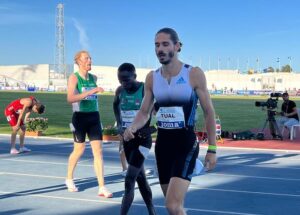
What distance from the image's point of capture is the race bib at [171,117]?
4465 millimetres

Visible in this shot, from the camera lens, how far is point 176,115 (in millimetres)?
4465

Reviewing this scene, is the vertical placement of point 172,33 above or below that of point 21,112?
above

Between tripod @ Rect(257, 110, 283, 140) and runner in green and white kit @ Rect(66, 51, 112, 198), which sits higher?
runner in green and white kit @ Rect(66, 51, 112, 198)

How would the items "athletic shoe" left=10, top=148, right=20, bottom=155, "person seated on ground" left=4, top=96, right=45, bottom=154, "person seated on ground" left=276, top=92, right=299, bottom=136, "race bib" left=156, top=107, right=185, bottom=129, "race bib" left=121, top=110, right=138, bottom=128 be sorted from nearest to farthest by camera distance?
"race bib" left=156, top=107, right=185, bottom=129 → "race bib" left=121, top=110, right=138, bottom=128 → "person seated on ground" left=4, top=96, right=45, bottom=154 → "athletic shoe" left=10, top=148, right=20, bottom=155 → "person seated on ground" left=276, top=92, right=299, bottom=136

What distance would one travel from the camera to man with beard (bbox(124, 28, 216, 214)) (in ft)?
14.4

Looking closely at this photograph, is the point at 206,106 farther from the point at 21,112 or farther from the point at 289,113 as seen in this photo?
the point at 289,113

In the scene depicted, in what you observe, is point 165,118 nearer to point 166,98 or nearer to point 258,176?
point 166,98

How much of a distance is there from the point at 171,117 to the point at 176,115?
5cm

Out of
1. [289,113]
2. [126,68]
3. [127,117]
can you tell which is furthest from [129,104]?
[289,113]

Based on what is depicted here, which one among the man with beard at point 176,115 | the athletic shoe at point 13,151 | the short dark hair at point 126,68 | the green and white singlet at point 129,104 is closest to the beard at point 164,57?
the man with beard at point 176,115

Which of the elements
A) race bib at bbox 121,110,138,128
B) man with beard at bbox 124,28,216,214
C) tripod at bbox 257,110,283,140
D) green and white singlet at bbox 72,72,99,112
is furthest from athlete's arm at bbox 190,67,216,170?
tripod at bbox 257,110,283,140

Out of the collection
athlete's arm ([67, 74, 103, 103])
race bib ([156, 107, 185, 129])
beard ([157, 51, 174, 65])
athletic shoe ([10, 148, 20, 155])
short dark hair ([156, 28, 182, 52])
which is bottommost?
athletic shoe ([10, 148, 20, 155])

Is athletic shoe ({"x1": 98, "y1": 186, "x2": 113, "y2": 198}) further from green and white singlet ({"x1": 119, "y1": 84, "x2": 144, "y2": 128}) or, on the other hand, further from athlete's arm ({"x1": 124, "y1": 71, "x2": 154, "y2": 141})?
athlete's arm ({"x1": 124, "y1": 71, "x2": 154, "y2": 141})

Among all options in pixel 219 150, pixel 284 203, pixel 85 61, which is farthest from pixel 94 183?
pixel 219 150
